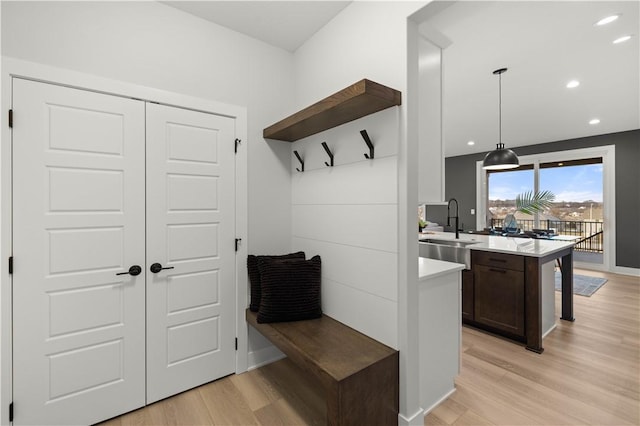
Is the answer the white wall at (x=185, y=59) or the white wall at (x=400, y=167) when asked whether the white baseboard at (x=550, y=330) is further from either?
the white wall at (x=185, y=59)

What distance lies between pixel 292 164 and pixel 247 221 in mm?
663

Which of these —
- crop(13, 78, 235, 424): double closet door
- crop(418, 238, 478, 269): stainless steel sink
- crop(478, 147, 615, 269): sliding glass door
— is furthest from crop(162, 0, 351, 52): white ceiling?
crop(478, 147, 615, 269): sliding glass door

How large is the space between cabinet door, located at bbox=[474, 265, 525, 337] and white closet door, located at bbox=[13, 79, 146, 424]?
3140mm

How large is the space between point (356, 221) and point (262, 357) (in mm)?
1460

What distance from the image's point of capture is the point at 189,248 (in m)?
2.14

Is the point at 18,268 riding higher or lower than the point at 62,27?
lower

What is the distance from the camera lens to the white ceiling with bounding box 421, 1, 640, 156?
2.17 m

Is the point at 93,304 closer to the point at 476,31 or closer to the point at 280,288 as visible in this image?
the point at 280,288

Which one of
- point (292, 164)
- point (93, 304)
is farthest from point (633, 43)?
point (93, 304)

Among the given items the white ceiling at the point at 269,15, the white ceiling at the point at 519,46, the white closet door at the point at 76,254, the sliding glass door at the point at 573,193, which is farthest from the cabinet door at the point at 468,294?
the sliding glass door at the point at 573,193

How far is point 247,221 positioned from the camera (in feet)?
7.87

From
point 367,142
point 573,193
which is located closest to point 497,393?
point 367,142

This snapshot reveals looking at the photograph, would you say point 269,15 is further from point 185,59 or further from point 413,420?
point 413,420

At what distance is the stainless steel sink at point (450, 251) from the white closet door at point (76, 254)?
2915mm
